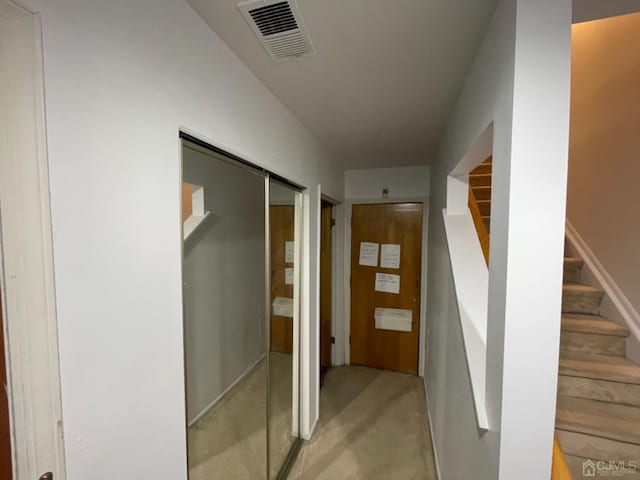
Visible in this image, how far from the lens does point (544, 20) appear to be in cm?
73

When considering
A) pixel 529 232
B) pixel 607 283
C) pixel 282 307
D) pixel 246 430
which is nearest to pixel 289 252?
pixel 282 307

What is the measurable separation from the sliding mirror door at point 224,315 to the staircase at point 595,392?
1.52 metres

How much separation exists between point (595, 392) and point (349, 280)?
2371mm

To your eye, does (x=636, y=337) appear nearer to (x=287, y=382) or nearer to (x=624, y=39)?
(x=624, y=39)

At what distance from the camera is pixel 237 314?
149cm

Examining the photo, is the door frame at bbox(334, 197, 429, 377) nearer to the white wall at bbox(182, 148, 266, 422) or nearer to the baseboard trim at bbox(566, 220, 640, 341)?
the baseboard trim at bbox(566, 220, 640, 341)

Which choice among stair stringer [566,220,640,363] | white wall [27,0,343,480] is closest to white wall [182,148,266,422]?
white wall [27,0,343,480]

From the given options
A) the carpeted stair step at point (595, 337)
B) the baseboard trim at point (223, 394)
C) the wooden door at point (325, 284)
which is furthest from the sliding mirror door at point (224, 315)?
the carpeted stair step at point (595, 337)

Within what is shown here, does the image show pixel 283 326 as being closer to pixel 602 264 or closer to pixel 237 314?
pixel 237 314

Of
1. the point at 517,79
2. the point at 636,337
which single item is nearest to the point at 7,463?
the point at 517,79

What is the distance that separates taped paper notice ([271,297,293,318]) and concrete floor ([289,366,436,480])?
3.67 feet

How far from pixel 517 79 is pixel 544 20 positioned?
164mm

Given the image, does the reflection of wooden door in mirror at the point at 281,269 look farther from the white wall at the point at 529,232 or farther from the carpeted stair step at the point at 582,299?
the carpeted stair step at the point at 582,299

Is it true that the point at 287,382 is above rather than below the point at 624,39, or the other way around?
below
